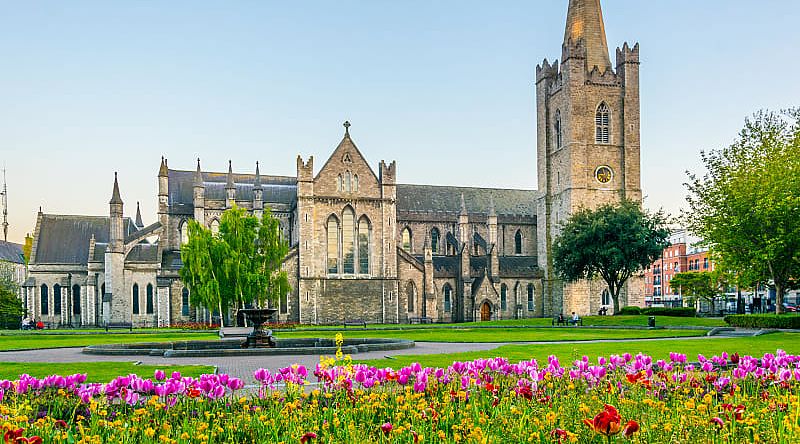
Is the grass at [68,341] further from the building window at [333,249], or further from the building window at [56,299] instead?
the building window at [56,299]

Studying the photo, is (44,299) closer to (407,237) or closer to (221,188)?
(221,188)

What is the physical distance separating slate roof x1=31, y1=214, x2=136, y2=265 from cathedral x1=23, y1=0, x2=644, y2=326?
13 centimetres

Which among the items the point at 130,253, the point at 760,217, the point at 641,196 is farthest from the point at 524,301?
the point at 130,253

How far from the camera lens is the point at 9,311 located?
70.6 meters

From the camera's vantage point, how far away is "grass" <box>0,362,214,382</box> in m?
19.5

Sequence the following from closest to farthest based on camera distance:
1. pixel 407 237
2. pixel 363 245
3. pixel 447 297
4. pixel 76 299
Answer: pixel 363 245, pixel 447 297, pixel 76 299, pixel 407 237

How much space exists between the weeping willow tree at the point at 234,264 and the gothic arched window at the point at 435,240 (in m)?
20.6

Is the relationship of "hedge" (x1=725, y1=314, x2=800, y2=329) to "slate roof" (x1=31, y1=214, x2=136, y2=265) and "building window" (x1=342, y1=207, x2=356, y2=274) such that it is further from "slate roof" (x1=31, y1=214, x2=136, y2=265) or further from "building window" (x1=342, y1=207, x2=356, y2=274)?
"slate roof" (x1=31, y1=214, x2=136, y2=265)

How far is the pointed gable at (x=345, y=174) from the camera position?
69.3 m

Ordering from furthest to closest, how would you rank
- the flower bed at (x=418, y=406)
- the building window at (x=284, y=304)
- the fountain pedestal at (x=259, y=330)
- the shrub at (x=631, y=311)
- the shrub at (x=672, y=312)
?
the building window at (x=284, y=304) < the shrub at (x=631, y=311) < the shrub at (x=672, y=312) < the fountain pedestal at (x=259, y=330) < the flower bed at (x=418, y=406)

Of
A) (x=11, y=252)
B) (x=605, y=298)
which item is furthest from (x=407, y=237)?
(x=11, y=252)

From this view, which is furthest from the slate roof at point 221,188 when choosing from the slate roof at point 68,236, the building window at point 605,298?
the building window at point 605,298

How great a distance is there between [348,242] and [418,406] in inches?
2420

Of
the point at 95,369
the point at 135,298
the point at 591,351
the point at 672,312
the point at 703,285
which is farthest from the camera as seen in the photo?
the point at 703,285
